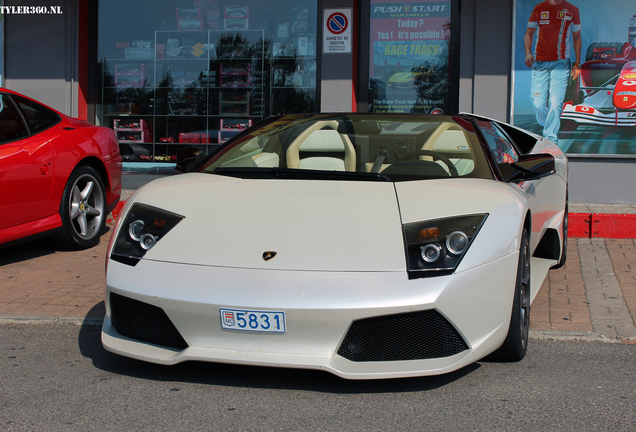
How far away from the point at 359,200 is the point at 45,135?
3328 mm

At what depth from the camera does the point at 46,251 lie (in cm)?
577

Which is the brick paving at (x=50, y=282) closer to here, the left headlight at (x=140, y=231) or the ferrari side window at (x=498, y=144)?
the left headlight at (x=140, y=231)

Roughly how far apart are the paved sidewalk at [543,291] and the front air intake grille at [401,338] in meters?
1.16

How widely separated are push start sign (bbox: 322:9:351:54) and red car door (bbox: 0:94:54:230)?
477 centimetres

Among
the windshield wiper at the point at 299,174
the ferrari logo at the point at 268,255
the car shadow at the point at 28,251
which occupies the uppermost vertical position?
the windshield wiper at the point at 299,174

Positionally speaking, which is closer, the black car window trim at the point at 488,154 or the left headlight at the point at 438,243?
the left headlight at the point at 438,243

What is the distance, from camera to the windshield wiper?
11.0ft

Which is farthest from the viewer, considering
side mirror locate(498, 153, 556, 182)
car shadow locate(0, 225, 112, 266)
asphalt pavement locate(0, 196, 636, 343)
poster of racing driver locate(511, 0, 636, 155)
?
poster of racing driver locate(511, 0, 636, 155)

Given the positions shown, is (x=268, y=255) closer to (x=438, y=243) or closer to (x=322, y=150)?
(x=438, y=243)

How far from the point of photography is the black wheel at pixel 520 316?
2.93m

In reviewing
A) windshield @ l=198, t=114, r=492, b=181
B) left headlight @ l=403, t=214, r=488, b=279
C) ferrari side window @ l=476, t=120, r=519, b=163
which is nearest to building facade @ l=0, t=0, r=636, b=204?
ferrari side window @ l=476, t=120, r=519, b=163

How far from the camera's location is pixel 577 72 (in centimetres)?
838

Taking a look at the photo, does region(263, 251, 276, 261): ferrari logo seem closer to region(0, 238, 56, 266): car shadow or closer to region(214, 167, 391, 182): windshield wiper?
region(214, 167, 391, 182): windshield wiper

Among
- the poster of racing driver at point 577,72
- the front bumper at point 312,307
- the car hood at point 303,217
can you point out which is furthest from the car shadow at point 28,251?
the poster of racing driver at point 577,72
